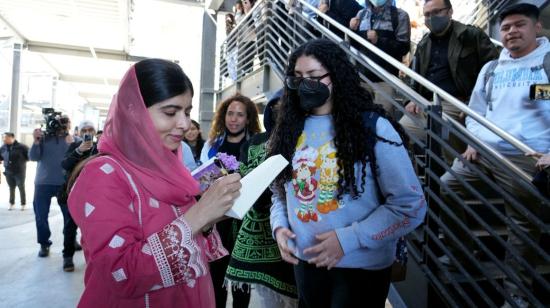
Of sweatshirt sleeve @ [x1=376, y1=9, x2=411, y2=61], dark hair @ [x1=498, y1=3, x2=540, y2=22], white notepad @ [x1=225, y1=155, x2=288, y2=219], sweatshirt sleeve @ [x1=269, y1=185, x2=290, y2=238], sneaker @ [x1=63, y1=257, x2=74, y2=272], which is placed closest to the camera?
white notepad @ [x1=225, y1=155, x2=288, y2=219]

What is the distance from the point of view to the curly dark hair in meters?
1.48

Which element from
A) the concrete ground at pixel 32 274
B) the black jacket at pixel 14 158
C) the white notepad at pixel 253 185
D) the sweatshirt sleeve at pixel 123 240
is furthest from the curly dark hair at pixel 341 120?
the black jacket at pixel 14 158

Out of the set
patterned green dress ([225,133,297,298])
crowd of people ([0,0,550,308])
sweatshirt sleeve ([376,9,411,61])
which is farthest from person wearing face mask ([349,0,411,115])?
patterned green dress ([225,133,297,298])

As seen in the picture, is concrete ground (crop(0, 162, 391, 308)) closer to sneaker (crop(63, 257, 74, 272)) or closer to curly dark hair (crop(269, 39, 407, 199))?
sneaker (crop(63, 257, 74, 272))

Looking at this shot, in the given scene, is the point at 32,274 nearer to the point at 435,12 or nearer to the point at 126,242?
the point at 126,242

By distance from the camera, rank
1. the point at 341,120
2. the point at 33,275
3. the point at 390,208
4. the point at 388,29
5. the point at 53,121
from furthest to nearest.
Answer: the point at 53,121 → the point at 33,275 → the point at 388,29 → the point at 341,120 → the point at 390,208

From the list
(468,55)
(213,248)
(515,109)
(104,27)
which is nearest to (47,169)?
(213,248)

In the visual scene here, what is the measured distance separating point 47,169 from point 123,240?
173 inches

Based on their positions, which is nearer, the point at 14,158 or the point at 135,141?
the point at 135,141

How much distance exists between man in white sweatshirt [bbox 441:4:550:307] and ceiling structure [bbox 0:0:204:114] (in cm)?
855

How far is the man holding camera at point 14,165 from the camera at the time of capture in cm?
826

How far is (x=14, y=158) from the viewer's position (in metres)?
8.29

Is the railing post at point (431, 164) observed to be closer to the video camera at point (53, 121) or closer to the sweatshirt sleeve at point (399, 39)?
the sweatshirt sleeve at point (399, 39)

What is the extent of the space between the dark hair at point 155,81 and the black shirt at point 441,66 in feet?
8.30
